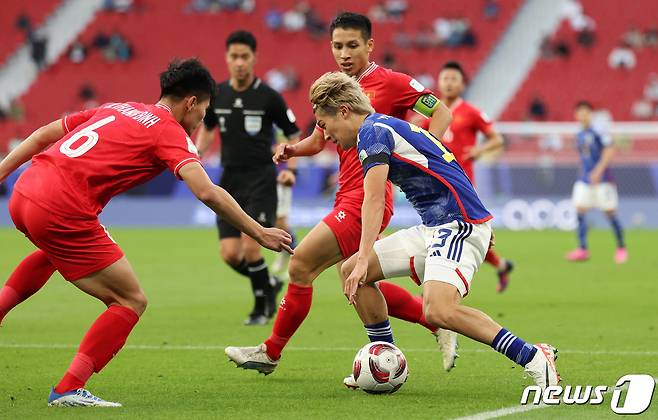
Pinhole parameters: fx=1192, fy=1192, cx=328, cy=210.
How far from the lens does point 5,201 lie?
1116 inches

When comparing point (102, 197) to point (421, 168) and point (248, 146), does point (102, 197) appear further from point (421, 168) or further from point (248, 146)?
point (248, 146)

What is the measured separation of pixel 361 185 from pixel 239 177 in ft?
12.3

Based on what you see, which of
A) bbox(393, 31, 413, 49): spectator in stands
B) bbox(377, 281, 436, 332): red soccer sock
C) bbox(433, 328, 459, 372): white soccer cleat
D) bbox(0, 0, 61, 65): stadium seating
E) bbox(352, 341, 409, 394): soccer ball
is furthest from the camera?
bbox(0, 0, 61, 65): stadium seating

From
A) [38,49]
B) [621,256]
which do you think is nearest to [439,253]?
[621,256]

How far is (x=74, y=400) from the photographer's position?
6855mm

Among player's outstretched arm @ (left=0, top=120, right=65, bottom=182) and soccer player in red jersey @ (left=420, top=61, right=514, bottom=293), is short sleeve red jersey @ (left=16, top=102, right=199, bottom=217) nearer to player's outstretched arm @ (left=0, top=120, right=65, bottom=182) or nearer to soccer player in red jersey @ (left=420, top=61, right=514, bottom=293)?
player's outstretched arm @ (left=0, top=120, right=65, bottom=182)

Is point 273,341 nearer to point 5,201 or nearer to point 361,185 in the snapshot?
point 361,185

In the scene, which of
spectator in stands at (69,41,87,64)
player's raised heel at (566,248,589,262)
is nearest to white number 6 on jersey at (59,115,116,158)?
player's raised heel at (566,248,589,262)

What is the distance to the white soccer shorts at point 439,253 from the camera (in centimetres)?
705

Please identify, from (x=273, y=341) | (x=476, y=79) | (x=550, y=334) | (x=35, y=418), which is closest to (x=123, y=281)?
(x=35, y=418)

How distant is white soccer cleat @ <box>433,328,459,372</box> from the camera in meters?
8.02

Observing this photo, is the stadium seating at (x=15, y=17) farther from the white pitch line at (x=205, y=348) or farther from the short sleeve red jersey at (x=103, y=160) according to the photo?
the short sleeve red jersey at (x=103, y=160)

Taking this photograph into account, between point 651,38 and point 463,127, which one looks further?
point 651,38

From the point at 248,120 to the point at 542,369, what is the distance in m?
5.74
